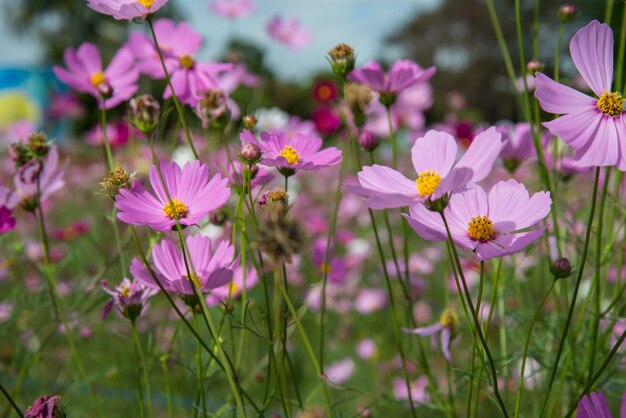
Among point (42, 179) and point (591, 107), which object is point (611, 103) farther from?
point (42, 179)

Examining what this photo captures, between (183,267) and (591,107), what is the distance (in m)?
0.32

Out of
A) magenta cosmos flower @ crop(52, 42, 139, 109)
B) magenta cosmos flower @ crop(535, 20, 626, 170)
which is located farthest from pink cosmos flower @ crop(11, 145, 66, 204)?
magenta cosmos flower @ crop(535, 20, 626, 170)

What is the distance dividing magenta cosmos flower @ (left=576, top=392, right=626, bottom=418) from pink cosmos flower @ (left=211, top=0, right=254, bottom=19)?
1443 mm

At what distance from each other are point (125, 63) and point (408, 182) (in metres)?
0.47

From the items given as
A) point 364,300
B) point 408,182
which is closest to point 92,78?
point 408,182

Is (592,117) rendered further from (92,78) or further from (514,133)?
(92,78)

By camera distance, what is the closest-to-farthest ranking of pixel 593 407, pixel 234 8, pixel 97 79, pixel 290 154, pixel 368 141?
1. pixel 593 407
2. pixel 290 154
3. pixel 368 141
4. pixel 97 79
5. pixel 234 8

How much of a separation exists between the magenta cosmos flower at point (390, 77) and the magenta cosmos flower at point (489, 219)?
200 millimetres

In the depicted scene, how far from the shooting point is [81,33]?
1642cm

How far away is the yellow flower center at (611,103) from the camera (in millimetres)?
428

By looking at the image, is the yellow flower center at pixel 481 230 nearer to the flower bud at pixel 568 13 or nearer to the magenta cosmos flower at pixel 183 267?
the magenta cosmos flower at pixel 183 267

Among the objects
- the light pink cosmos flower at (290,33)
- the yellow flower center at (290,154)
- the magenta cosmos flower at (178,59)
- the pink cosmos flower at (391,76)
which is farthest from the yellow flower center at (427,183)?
the light pink cosmos flower at (290,33)

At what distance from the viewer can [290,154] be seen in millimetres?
497

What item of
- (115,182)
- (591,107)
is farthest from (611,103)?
(115,182)
